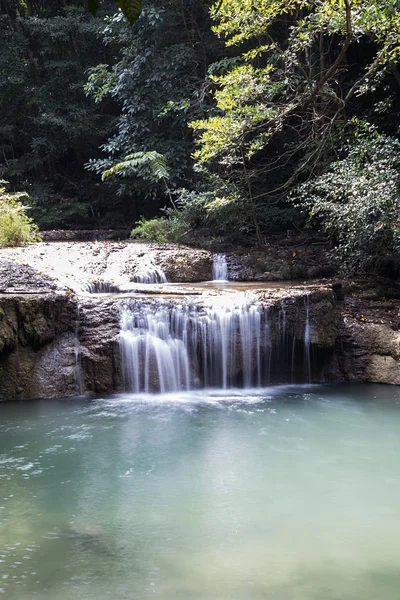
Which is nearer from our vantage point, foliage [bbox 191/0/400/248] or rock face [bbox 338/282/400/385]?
rock face [bbox 338/282/400/385]

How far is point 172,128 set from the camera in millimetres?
16203

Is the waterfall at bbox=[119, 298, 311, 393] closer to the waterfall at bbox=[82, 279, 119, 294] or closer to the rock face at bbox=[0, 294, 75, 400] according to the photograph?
the rock face at bbox=[0, 294, 75, 400]

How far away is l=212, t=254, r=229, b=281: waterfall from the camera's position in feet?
38.9

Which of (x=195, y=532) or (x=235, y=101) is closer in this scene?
(x=195, y=532)

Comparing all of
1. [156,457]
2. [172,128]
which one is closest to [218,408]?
[156,457]

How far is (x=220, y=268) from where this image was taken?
39.2 feet

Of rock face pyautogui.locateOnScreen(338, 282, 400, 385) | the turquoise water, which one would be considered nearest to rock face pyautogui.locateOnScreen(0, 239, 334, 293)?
rock face pyautogui.locateOnScreen(338, 282, 400, 385)

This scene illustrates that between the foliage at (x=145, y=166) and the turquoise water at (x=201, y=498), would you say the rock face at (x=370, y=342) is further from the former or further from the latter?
the foliage at (x=145, y=166)

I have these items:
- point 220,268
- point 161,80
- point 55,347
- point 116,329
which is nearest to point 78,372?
point 55,347

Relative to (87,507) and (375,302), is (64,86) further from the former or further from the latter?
(87,507)

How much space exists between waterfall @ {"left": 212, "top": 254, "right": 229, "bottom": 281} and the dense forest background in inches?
45.0

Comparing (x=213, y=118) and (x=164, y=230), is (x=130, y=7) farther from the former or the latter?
(x=164, y=230)

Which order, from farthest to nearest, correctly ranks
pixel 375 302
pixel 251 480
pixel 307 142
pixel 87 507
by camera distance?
pixel 307 142 < pixel 375 302 < pixel 251 480 < pixel 87 507

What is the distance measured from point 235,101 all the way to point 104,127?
833 cm
